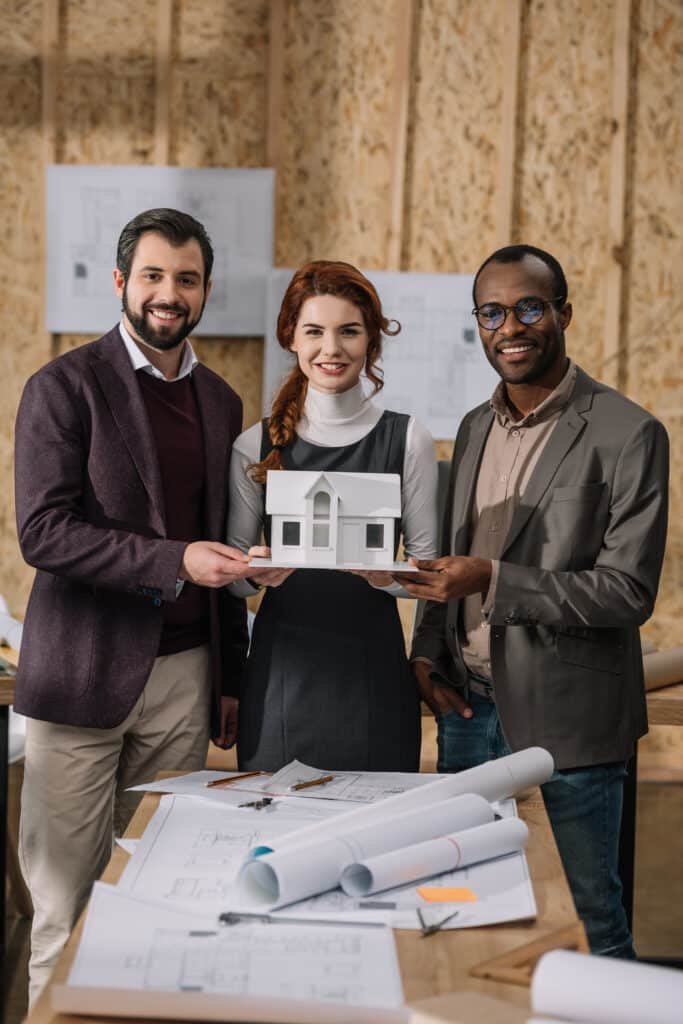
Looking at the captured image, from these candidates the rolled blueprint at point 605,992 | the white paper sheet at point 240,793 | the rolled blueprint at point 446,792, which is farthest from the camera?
the white paper sheet at point 240,793

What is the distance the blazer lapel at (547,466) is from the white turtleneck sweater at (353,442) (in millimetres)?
226

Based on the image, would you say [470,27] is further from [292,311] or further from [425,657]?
[425,657]

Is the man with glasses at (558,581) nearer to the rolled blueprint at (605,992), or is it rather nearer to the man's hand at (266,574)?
the man's hand at (266,574)

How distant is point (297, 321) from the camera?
2.49m

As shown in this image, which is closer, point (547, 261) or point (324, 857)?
point (324, 857)

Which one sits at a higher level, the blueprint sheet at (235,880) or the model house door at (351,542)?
the model house door at (351,542)

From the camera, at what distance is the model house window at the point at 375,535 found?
8.02ft

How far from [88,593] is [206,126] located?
2.84m

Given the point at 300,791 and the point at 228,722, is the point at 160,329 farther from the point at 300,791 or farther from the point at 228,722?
the point at 300,791

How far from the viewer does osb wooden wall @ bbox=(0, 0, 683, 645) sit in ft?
15.2

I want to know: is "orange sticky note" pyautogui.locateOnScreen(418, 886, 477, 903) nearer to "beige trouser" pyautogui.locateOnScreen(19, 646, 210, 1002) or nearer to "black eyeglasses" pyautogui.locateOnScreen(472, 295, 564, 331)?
"beige trouser" pyautogui.locateOnScreen(19, 646, 210, 1002)

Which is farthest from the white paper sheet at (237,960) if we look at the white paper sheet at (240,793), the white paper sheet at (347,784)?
the white paper sheet at (347,784)

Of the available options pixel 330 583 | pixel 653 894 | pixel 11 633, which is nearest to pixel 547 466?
pixel 330 583

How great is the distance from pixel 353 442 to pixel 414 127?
8.47 ft
